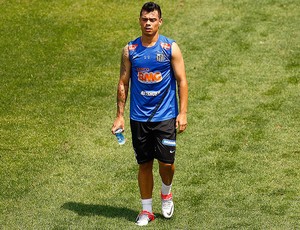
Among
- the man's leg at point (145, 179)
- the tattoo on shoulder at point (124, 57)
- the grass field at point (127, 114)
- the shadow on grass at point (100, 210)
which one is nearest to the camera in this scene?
the tattoo on shoulder at point (124, 57)

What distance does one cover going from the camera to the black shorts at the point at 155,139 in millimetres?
10258

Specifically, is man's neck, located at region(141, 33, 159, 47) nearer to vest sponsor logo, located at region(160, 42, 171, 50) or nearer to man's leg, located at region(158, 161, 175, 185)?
vest sponsor logo, located at region(160, 42, 171, 50)

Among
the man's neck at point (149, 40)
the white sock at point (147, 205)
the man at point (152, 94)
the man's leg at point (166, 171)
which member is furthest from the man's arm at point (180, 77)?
the white sock at point (147, 205)

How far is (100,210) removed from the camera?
1091cm

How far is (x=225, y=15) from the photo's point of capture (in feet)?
61.0

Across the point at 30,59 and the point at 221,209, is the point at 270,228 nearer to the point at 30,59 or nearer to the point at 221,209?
the point at 221,209

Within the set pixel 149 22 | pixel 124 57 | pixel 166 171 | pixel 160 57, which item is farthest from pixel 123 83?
pixel 166 171

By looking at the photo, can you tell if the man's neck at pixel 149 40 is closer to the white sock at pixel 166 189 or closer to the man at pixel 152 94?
the man at pixel 152 94

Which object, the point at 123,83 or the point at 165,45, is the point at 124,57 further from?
the point at 165,45

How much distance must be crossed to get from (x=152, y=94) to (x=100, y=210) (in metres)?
1.69

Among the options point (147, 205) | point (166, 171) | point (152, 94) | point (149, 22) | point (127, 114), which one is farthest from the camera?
point (127, 114)

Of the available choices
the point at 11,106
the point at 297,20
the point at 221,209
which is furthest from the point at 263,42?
the point at 221,209

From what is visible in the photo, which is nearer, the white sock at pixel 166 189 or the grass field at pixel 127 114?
the white sock at pixel 166 189

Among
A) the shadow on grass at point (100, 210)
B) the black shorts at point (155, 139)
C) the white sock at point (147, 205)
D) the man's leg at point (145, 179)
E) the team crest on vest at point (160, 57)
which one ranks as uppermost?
the team crest on vest at point (160, 57)
